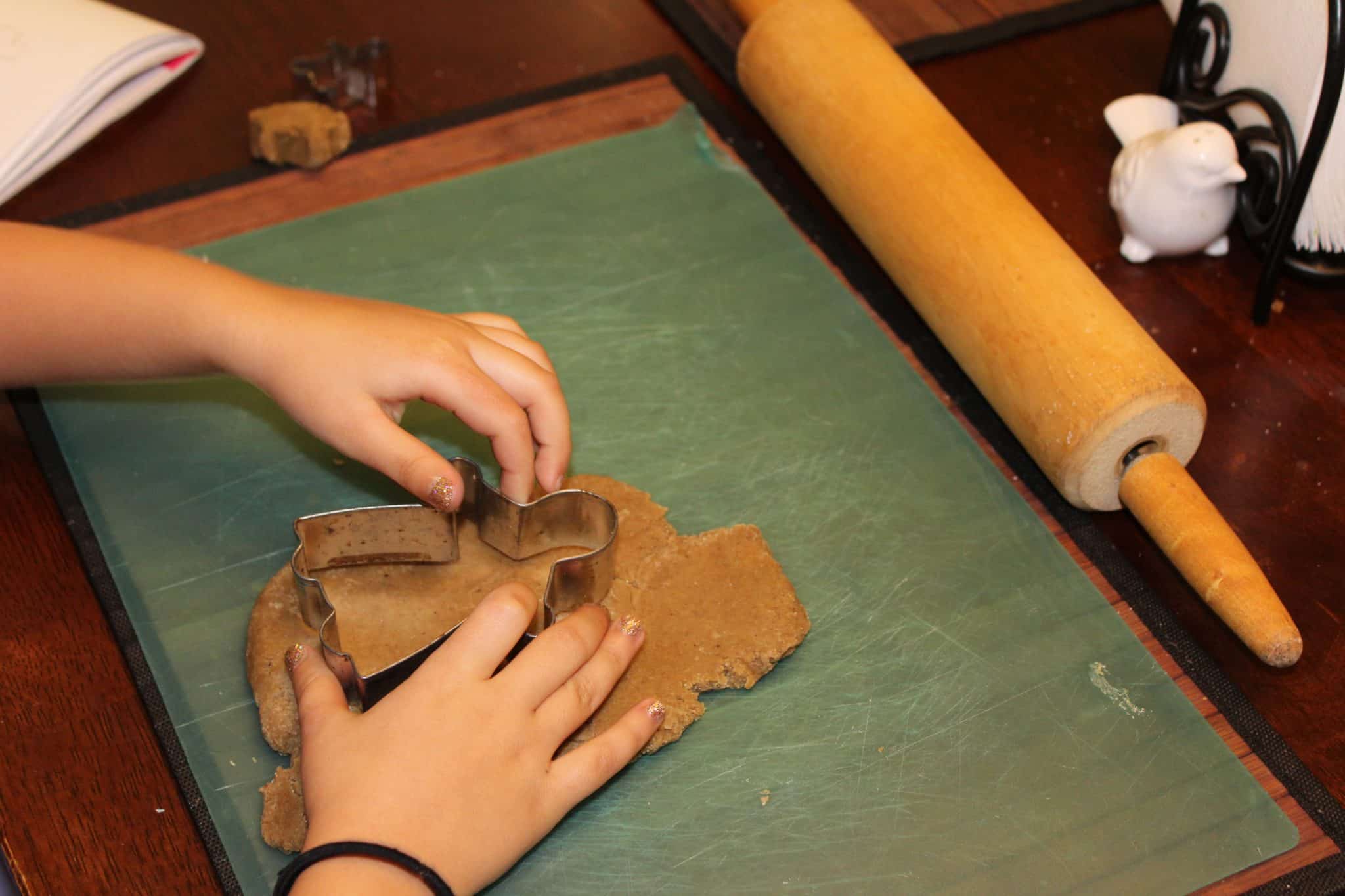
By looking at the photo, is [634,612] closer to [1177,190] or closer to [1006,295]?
[1006,295]

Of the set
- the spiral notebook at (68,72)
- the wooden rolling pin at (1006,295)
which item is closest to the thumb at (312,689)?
the wooden rolling pin at (1006,295)

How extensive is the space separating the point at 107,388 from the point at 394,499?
0.95ft

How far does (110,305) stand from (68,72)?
0.49 meters

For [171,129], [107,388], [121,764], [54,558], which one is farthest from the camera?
[171,129]

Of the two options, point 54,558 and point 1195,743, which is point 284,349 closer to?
point 54,558

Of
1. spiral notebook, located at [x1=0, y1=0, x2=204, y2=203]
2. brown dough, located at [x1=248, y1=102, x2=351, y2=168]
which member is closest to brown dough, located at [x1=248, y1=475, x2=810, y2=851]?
brown dough, located at [x1=248, y1=102, x2=351, y2=168]

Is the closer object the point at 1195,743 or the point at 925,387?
the point at 1195,743

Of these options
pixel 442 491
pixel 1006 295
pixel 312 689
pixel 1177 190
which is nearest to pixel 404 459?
pixel 442 491

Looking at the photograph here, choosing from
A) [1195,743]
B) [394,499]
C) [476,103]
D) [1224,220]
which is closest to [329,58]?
[476,103]

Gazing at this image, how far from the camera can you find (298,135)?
132 cm

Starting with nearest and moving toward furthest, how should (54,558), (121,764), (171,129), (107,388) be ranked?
(121,764)
(54,558)
(107,388)
(171,129)

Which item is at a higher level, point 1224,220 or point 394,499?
point 1224,220

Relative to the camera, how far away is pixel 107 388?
1142 millimetres

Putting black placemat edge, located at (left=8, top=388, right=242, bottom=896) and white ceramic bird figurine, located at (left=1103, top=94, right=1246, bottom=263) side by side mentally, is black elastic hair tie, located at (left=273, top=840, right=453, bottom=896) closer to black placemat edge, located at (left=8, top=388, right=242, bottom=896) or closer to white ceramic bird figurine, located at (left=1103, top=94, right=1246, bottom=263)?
black placemat edge, located at (left=8, top=388, right=242, bottom=896)
